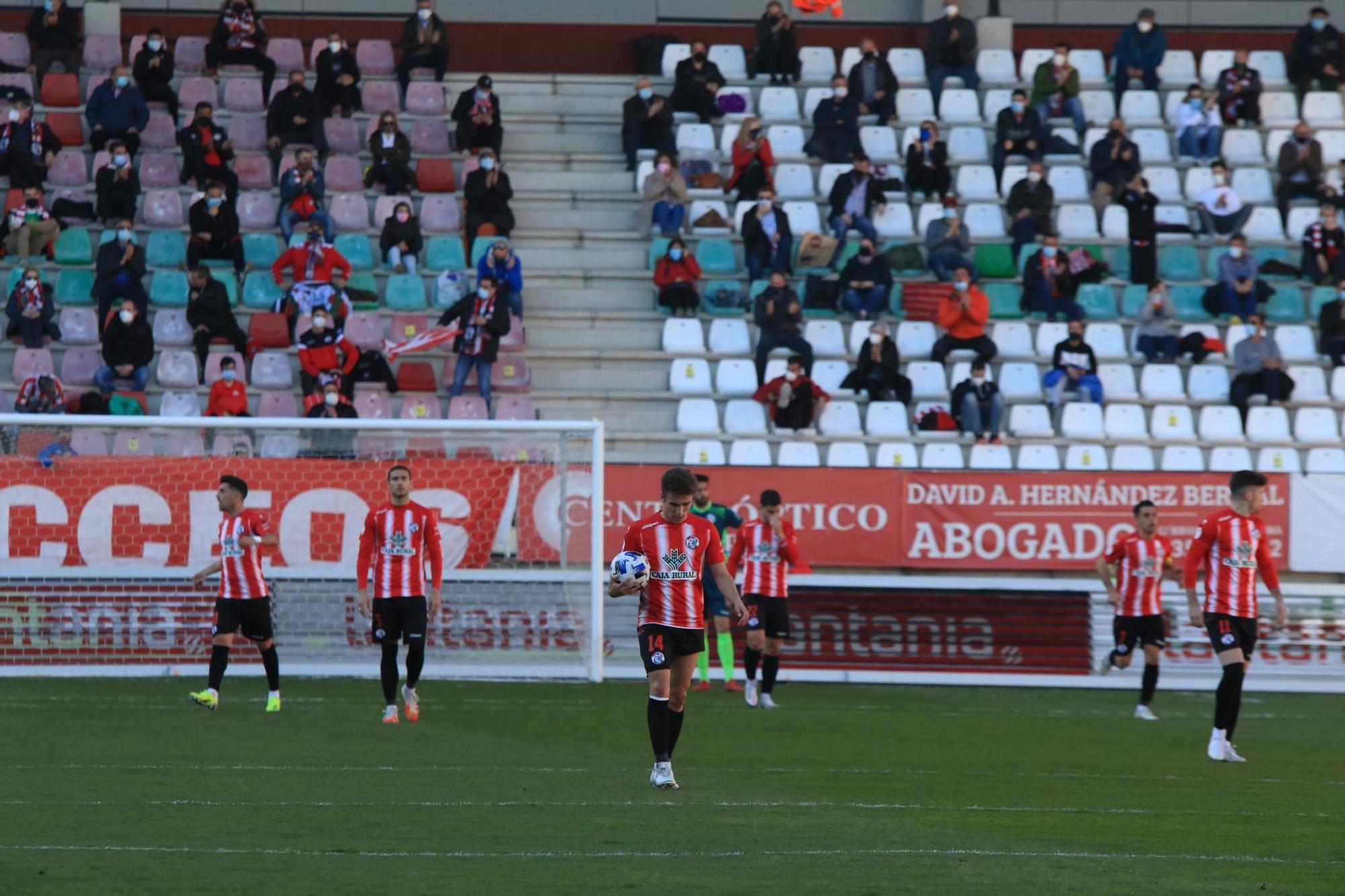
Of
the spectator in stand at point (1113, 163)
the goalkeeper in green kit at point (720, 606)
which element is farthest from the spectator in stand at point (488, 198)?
the spectator in stand at point (1113, 163)

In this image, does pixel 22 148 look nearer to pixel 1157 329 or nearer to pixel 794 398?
pixel 794 398

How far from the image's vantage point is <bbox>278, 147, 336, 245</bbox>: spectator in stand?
24719mm

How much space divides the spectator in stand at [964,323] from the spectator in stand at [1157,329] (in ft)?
7.69

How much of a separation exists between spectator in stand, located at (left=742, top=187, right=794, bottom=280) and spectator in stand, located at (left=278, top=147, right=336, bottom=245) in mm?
5972

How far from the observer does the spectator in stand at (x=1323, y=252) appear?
25734 mm

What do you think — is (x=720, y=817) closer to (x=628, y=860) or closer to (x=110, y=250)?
(x=628, y=860)

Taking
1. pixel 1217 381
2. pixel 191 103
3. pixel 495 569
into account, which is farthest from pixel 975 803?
pixel 191 103

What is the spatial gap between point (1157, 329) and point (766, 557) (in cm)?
1015

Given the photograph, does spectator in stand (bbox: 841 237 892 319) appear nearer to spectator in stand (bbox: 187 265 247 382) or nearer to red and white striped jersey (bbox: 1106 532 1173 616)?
red and white striped jersey (bbox: 1106 532 1173 616)

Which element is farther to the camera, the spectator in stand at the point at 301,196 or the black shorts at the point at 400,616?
the spectator in stand at the point at 301,196

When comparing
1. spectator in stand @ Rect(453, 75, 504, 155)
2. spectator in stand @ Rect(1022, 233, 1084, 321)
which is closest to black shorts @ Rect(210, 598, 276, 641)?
spectator in stand @ Rect(453, 75, 504, 155)

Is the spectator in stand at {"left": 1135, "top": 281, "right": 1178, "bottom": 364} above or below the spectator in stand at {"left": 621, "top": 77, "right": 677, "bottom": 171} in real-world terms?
below

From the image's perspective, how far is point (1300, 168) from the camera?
1066 inches

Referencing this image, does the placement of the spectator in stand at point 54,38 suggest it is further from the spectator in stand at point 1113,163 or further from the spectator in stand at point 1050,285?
the spectator in stand at point 1113,163
